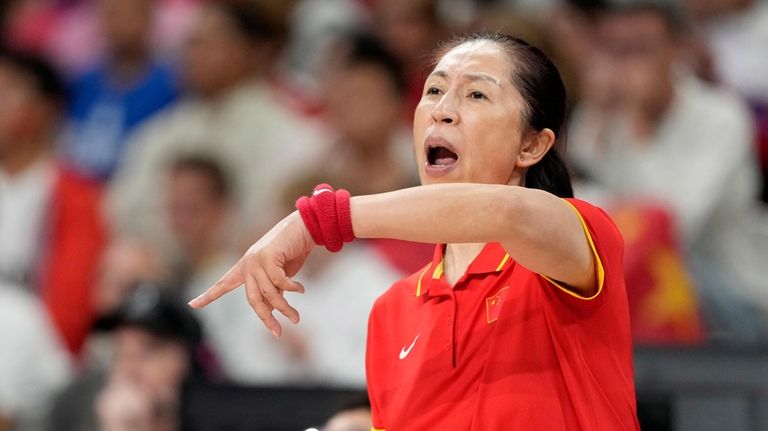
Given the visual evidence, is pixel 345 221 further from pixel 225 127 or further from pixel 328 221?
pixel 225 127

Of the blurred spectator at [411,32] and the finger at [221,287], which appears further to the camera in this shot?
the blurred spectator at [411,32]

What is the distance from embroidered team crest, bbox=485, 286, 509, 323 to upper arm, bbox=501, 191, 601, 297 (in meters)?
0.12

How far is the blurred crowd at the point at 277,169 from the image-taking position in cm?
448

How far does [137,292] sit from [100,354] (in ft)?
1.50

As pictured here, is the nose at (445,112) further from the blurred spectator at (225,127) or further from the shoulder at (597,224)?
the blurred spectator at (225,127)

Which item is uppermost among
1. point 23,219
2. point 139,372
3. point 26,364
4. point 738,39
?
point 738,39

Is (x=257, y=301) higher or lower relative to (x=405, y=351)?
higher

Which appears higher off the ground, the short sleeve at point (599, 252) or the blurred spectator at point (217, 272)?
the short sleeve at point (599, 252)

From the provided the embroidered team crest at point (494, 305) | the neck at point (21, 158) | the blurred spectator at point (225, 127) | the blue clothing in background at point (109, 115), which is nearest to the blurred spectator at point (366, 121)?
the blurred spectator at point (225, 127)

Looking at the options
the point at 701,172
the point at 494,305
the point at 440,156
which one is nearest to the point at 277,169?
the point at 701,172

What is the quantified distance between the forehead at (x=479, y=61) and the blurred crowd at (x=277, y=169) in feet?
6.19

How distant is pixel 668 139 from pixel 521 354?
117 inches

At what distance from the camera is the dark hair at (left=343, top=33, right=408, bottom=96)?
513 cm

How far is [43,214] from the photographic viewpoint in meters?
5.55
